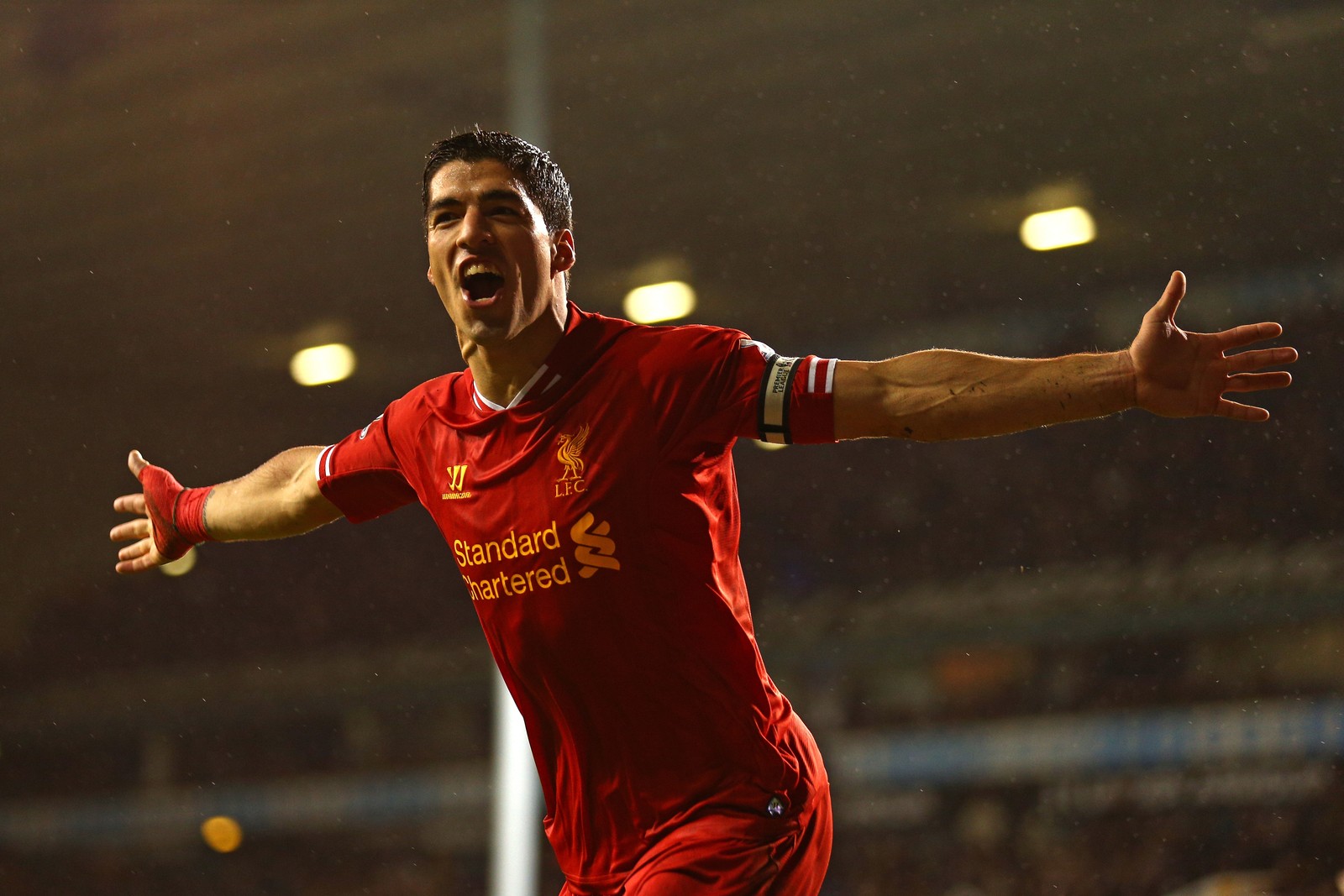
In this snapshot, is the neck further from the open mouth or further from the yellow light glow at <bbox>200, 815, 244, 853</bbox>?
the yellow light glow at <bbox>200, 815, 244, 853</bbox>

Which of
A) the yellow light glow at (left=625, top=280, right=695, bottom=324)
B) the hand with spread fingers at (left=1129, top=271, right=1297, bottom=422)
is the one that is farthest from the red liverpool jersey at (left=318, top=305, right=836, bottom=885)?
the yellow light glow at (left=625, top=280, right=695, bottom=324)

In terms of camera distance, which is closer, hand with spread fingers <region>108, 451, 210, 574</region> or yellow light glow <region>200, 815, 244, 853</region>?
hand with spread fingers <region>108, 451, 210, 574</region>

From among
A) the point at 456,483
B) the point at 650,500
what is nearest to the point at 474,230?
the point at 456,483

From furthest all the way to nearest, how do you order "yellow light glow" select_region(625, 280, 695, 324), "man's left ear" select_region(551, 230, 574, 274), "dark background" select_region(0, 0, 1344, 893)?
1. "yellow light glow" select_region(625, 280, 695, 324)
2. "dark background" select_region(0, 0, 1344, 893)
3. "man's left ear" select_region(551, 230, 574, 274)

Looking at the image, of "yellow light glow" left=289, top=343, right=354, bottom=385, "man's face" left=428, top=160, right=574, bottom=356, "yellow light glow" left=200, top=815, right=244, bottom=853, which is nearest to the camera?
"man's face" left=428, top=160, right=574, bottom=356

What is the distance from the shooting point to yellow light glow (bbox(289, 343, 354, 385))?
6355 millimetres

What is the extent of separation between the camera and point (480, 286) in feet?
5.57

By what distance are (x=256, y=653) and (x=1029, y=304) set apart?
4774 mm

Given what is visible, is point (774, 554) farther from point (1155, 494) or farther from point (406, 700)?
point (406, 700)

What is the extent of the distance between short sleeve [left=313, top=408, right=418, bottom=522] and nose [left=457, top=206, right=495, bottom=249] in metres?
0.32

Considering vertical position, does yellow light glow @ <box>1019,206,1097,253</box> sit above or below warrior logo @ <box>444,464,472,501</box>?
above

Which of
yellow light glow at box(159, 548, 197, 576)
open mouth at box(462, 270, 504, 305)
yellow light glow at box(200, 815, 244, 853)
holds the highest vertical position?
yellow light glow at box(159, 548, 197, 576)

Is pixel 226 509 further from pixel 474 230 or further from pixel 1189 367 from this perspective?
pixel 1189 367

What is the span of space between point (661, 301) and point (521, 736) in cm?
191
